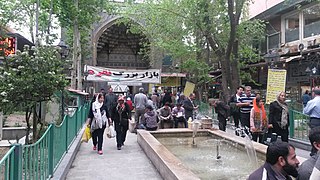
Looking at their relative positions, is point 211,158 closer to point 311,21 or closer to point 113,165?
point 113,165

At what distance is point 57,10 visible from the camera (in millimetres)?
17094

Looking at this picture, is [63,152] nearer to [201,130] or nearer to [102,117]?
[102,117]

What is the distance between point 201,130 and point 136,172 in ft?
14.4

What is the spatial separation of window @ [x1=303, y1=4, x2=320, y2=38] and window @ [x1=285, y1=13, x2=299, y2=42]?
2.41ft

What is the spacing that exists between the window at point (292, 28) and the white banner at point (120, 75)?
812 centimetres

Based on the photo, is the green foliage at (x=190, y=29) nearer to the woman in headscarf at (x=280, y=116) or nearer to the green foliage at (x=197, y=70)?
the green foliage at (x=197, y=70)

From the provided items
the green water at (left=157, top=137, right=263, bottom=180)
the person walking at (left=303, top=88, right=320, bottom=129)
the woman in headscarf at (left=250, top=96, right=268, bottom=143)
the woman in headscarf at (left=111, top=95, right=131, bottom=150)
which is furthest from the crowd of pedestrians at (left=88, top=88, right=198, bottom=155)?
the person walking at (left=303, top=88, right=320, bottom=129)

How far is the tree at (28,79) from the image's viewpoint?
634 cm

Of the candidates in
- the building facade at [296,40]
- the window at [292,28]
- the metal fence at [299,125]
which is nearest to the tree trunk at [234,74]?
the building facade at [296,40]

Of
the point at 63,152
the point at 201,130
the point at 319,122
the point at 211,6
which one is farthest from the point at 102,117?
the point at 211,6

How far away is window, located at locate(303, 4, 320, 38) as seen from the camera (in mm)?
16350

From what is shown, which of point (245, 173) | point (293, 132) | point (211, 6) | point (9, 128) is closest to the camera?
point (245, 173)

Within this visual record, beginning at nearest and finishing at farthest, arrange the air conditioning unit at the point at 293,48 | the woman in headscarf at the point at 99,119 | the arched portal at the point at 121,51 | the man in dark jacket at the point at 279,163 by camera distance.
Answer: the man in dark jacket at the point at 279,163, the woman in headscarf at the point at 99,119, the air conditioning unit at the point at 293,48, the arched portal at the point at 121,51

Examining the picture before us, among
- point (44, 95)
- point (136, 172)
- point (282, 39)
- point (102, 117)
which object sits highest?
point (282, 39)
